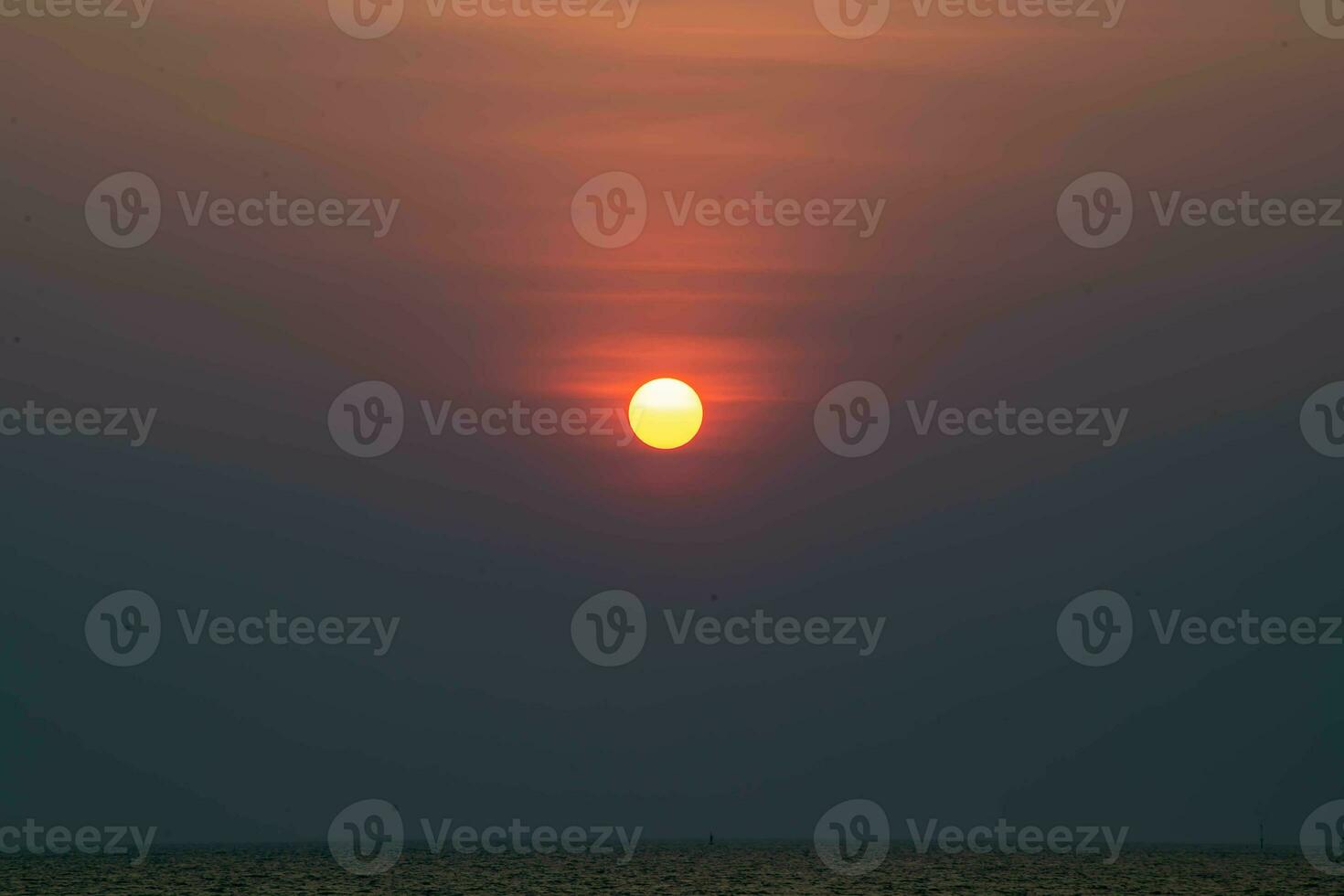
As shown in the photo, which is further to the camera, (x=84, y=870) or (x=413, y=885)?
(x=84, y=870)

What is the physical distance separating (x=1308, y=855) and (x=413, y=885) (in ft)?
293

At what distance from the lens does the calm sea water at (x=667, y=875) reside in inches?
3388

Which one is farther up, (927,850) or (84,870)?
(927,850)

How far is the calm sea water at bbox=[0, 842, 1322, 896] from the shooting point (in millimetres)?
86062

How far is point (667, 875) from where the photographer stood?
10206 centimetres

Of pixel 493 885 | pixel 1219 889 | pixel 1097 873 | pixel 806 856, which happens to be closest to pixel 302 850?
pixel 806 856

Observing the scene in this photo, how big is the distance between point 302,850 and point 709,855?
4303 cm

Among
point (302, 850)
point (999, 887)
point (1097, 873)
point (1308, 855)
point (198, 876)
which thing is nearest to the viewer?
point (999, 887)

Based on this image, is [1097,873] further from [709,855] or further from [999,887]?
[709,855]

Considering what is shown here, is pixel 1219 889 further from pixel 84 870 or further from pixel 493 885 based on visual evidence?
pixel 84 870

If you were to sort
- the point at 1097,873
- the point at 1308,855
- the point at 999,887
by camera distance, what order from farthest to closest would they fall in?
the point at 1308,855 → the point at 1097,873 → the point at 999,887

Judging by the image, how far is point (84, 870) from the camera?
10806cm

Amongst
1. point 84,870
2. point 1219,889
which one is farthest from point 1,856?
point 1219,889

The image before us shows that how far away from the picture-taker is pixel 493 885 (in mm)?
90062
